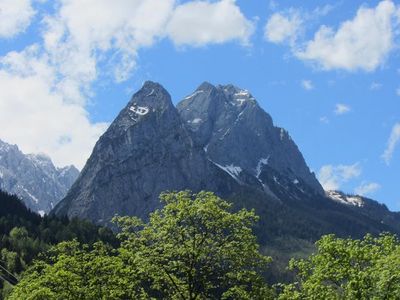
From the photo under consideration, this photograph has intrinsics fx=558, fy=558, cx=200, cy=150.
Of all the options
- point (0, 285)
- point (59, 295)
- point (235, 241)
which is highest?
point (235, 241)

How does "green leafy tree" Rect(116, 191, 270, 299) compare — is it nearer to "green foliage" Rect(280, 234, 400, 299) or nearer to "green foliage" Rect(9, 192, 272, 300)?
"green foliage" Rect(9, 192, 272, 300)

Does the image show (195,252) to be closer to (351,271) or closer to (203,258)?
(203,258)

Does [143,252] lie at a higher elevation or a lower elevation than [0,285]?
higher

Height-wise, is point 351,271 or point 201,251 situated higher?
point 351,271

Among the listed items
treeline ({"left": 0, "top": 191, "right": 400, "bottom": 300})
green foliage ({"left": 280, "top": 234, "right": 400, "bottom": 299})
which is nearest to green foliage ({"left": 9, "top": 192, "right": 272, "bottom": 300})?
treeline ({"left": 0, "top": 191, "right": 400, "bottom": 300})

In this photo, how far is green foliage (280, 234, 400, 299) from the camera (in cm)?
2723

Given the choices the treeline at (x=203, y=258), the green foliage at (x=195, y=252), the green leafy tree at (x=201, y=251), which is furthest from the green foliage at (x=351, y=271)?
the green foliage at (x=195, y=252)

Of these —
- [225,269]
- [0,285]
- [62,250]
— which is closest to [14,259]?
[0,285]

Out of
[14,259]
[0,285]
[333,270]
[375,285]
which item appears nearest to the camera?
[375,285]

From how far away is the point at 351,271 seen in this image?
101ft

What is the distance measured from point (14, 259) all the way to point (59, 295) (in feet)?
514

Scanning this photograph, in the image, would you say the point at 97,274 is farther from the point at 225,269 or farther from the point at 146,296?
the point at 225,269

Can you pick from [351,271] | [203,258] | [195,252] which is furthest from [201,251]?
[351,271]

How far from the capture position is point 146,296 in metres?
38.5
